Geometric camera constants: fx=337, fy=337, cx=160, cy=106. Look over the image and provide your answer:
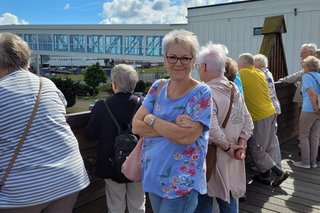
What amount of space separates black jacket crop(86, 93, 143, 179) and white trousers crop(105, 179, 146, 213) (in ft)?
0.55

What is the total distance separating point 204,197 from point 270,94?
1895 mm

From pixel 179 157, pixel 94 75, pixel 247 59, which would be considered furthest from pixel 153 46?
pixel 179 157

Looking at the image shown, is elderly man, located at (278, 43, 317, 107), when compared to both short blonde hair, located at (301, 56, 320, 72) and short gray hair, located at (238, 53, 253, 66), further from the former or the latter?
short gray hair, located at (238, 53, 253, 66)

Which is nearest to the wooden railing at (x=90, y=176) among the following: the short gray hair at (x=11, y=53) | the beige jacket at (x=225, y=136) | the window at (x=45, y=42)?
the short gray hair at (x=11, y=53)

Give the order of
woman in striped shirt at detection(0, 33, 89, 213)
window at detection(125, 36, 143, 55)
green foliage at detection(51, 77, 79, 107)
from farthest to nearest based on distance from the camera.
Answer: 1. green foliage at detection(51, 77, 79, 107)
2. window at detection(125, 36, 143, 55)
3. woman in striped shirt at detection(0, 33, 89, 213)

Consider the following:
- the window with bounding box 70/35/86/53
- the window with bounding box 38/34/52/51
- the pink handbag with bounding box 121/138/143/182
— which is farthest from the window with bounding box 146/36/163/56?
the pink handbag with bounding box 121/138/143/182

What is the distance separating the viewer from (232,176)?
8.04 feet

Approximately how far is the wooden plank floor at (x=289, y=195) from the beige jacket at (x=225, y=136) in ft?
3.36

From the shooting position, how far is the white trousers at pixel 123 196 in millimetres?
2590

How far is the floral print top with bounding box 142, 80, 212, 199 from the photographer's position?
1.77 m

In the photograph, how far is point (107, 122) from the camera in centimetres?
241

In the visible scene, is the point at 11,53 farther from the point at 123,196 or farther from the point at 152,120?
the point at 123,196

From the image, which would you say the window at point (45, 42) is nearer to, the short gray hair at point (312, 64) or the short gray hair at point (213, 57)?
the short gray hair at point (312, 64)

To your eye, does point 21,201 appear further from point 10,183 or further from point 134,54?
point 134,54
